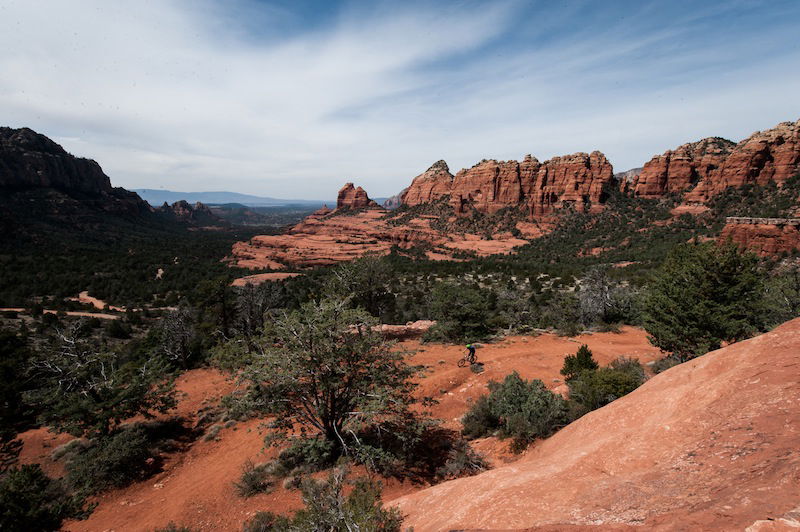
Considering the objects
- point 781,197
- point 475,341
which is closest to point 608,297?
point 475,341

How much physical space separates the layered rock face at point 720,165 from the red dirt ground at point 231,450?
219ft

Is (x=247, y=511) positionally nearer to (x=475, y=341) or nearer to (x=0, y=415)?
(x=0, y=415)

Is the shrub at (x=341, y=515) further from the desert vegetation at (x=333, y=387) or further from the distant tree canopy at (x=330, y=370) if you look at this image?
the distant tree canopy at (x=330, y=370)

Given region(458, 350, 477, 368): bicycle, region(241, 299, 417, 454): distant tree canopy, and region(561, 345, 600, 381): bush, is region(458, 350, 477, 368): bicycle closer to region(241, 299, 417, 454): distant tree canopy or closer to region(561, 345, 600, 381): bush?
region(561, 345, 600, 381): bush

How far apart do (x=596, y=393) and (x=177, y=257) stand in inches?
3614

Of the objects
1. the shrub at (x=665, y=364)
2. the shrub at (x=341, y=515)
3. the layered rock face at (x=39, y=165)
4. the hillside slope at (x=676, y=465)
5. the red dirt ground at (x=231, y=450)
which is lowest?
the red dirt ground at (x=231, y=450)

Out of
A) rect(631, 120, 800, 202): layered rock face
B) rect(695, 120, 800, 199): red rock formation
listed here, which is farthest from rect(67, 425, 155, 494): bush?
rect(695, 120, 800, 199): red rock formation

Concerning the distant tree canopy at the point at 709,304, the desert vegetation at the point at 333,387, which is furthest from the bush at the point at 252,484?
the distant tree canopy at the point at 709,304

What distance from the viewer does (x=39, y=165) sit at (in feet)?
363

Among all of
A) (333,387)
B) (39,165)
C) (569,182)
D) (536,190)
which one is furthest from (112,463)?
(39,165)

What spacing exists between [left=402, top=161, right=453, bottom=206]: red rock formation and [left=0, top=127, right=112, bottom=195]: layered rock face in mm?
119820

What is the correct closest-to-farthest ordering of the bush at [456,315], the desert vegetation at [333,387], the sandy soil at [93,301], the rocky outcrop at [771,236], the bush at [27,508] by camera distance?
the bush at [27,508]
the desert vegetation at [333,387]
the bush at [456,315]
the rocky outcrop at [771,236]
the sandy soil at [93,301]

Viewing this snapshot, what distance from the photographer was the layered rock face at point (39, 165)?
102m

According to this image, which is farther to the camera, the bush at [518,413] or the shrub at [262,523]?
the bush at [518,413]
